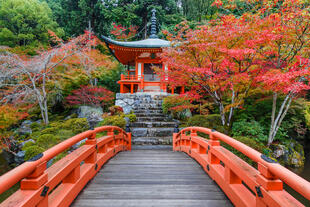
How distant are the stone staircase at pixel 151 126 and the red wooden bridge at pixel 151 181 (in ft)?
11.0

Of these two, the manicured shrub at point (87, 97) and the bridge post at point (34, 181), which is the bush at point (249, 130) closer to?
the bridge post at point (34, 181)

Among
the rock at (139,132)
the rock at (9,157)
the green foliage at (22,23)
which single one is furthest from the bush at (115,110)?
the green foliage at (22,23)

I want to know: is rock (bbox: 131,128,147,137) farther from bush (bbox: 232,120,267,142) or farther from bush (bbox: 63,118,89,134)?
bush (bbox: 232,120,267,142)

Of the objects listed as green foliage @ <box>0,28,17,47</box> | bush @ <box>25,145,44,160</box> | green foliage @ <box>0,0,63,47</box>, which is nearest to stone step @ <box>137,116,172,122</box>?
bush @ <box>25,145,44,160</box>

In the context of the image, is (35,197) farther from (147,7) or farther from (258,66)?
(147,7)

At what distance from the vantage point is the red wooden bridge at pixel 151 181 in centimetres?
123

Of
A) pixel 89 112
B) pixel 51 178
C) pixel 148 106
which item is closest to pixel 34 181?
pixel 51 178

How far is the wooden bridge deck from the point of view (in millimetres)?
1828

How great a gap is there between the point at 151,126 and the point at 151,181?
5.10 m

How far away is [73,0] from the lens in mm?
16828

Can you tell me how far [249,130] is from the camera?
6.10 m

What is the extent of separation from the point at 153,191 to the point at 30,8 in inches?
710

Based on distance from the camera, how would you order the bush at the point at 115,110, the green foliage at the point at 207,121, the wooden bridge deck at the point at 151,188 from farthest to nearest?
the bush at the point at 115,110 < the green foliage at the point at 207,121 < the wooden bridge deck at the point at 151,188

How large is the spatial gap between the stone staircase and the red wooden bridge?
336cm
